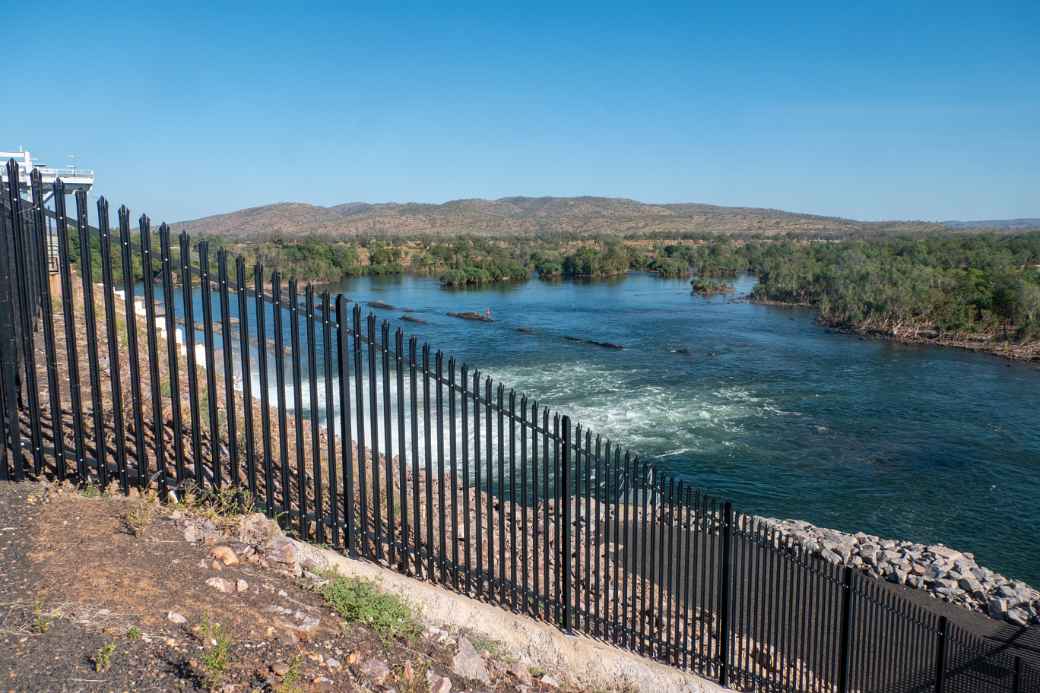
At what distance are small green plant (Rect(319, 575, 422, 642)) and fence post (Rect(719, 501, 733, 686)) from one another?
2.85 m

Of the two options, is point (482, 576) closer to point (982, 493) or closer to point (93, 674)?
point (93, 674)

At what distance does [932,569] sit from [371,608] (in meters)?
12.4

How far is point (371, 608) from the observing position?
453 centimetres

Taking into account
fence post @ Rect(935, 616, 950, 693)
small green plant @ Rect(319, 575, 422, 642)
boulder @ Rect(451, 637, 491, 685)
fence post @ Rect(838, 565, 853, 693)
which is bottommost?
fence post @ Rect(935, 616, 950, 693)

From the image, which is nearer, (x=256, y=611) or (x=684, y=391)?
(x=256, y=611)

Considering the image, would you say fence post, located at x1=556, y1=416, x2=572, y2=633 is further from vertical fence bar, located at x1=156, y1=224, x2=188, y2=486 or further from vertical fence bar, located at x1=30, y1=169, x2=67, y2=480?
vertical fence bar, located at x1=30, y1=169, x2=67, y2=480

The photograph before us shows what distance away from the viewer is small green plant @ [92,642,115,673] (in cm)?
343

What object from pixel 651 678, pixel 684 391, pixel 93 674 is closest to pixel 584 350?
pixel 684 391

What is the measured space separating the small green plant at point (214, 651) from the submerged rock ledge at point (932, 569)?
33.0ft

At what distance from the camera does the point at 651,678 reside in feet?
19.0

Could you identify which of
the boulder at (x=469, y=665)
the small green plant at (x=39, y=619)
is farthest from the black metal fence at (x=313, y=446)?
the small green plant at (x=39, y=619)

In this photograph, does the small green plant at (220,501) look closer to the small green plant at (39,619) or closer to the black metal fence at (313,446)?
the black metal fence at (313,446)

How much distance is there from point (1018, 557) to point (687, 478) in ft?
21.9

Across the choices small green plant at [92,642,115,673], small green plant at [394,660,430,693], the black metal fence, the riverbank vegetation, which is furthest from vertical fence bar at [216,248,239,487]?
the riverbank vegetation
